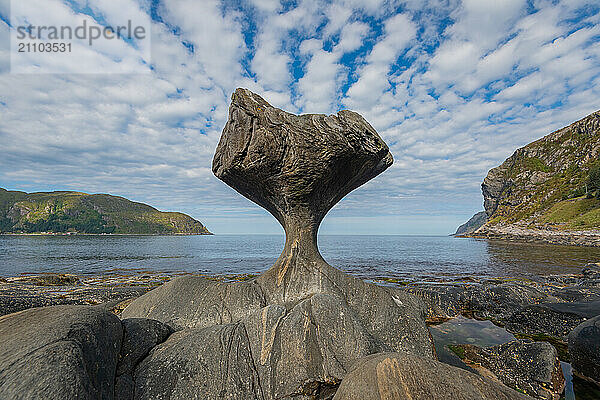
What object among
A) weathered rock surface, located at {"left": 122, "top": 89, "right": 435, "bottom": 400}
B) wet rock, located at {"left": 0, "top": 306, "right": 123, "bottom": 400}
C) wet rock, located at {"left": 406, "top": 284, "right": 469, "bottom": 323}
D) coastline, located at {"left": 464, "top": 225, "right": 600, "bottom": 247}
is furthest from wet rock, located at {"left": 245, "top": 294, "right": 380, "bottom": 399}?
coastline, located at {"left": 464, "top": 225, "right": 600, "bottom": 247}

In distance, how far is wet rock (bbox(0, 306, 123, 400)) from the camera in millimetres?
3029

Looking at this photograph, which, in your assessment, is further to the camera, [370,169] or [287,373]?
[370,169]

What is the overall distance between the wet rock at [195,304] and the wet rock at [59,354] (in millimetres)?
3336

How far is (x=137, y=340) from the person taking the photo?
5.37m

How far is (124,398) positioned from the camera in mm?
4359

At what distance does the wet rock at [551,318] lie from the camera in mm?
11373

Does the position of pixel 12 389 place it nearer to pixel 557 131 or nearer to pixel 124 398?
pixel 124 398

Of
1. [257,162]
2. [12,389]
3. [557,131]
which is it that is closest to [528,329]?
[257,162]

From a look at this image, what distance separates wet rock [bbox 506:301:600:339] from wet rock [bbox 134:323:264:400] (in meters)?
12.0

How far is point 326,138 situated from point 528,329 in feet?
38.7

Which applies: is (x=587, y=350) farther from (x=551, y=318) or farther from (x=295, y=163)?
(x=295, y=163)

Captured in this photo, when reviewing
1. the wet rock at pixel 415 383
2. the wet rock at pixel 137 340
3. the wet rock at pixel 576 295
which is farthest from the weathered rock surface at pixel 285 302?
the wet rock at pixel 576 295

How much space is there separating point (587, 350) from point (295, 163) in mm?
9797

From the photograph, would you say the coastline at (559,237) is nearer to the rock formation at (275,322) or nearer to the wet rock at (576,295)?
the wet rock at (576,295)
